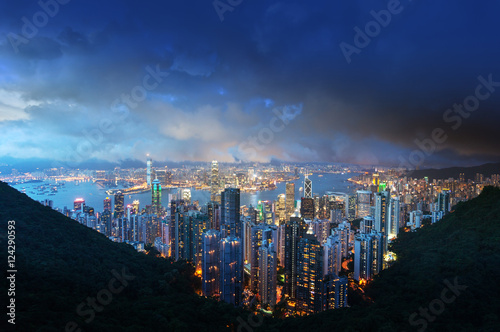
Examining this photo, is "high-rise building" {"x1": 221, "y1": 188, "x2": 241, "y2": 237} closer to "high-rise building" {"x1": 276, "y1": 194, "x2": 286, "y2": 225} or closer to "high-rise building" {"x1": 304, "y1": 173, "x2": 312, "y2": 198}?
"high-rise building" {"x1": 276, "y1": 194, "x2": 286, "y2": 225}

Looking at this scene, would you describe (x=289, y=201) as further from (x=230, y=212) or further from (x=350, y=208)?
(x=230, y=212)

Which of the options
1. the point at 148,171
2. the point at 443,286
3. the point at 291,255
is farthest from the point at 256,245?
the point at 148,171

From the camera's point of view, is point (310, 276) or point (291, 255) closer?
point (310, 276)

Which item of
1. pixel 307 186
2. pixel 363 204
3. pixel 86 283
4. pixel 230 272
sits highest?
pixel 307 186

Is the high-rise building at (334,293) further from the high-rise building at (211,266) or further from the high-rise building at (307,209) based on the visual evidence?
the high-rise building at (307,209)

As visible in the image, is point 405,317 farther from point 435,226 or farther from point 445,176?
point 445,176

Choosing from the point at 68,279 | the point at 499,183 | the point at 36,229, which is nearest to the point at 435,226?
the point at 499,183

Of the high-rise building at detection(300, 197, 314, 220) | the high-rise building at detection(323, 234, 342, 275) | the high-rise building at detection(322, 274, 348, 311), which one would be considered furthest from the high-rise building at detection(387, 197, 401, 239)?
the high-rise building at detection(322, 274, 348, 311)
